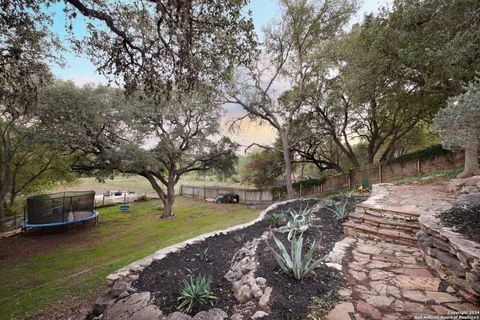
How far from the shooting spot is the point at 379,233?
3.62 m

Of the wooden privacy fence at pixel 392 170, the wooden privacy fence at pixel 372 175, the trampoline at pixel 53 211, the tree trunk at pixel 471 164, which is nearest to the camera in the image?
the tree trunk at pixel 471 164

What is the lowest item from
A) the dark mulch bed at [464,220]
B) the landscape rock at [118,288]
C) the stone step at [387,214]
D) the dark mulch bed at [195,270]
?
the landscape rock at [118,288]

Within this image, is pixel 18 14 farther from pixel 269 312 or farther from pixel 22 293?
pixel 269 312

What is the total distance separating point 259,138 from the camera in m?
12.9

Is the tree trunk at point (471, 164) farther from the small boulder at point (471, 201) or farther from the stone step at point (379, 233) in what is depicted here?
the stone step at point (379, 233)

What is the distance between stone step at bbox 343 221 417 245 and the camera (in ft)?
11.0

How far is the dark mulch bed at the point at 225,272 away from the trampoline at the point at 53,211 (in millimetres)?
8817

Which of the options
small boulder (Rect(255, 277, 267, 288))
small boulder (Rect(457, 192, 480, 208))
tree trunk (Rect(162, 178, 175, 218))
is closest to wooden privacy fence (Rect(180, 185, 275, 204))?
tree trunk (Rect(162, 178, 175, 218))

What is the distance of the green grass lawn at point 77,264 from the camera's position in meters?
3.87

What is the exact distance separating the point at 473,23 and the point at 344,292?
20.2 feet

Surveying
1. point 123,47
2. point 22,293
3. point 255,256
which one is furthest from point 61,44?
point 255,256

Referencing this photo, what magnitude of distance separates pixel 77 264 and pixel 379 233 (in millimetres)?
7395

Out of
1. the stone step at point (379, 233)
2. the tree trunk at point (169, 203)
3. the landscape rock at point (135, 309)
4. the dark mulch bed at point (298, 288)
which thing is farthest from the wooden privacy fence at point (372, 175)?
the landscape rock at point (135, 309)

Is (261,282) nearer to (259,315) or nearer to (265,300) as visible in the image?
(265,300)
